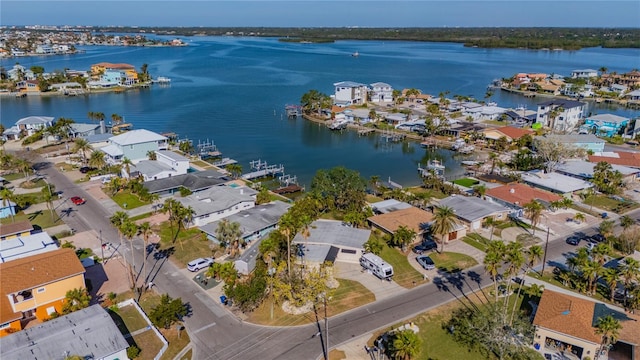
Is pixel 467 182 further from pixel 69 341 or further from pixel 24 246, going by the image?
pixel 24 246

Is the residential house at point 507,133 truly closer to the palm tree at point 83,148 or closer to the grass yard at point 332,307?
the grass yard at point 332,307

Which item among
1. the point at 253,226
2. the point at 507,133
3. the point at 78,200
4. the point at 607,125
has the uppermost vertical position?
the point at 607,125

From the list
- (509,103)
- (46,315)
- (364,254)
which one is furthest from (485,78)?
(46,315)

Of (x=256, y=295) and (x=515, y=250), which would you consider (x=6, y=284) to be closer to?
(x=256, y=295)

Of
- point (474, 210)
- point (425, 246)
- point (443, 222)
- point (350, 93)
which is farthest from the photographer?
point (350, 93)

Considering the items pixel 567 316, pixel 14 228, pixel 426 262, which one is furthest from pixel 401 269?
pixel 14 228

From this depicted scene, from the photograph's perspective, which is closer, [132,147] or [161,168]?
[161,168]

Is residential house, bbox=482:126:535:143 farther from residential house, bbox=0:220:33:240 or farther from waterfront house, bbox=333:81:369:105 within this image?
residential house, bbox=0:220:33:240
